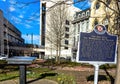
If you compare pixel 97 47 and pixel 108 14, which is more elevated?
pixel 108 14

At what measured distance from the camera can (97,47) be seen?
318 inches

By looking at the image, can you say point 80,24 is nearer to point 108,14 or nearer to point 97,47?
point 108,14

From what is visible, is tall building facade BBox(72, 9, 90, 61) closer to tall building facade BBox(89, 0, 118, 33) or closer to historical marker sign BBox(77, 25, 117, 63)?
tall building facade BBox(89, 0, 118, 33)

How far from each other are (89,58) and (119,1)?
207 cm

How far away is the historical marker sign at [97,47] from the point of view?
7934 millimetres

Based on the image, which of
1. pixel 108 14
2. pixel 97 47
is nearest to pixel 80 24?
pixel 108 14

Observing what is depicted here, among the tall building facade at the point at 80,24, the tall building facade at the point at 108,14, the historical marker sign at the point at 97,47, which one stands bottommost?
the historical marker sign at the point at 97,47

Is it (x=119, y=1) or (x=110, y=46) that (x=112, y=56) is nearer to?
(x=110, y=46)

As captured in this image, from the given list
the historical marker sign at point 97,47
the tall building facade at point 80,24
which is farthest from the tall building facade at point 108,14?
the tall building facade at point 80,24

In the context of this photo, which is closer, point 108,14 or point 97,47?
point 97,47

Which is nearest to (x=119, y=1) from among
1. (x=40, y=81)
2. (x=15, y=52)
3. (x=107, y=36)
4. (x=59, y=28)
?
(x=107, y=36)

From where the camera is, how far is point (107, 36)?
8.20 meters

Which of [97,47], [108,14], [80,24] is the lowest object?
[97,47]

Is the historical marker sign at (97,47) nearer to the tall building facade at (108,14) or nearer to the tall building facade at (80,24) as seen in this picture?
the tall building facade at (108,14)
